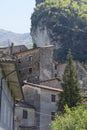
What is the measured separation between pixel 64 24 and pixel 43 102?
51932 millimetres

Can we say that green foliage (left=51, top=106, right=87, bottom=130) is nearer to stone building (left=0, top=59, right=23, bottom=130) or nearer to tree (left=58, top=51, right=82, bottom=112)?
stone building (left=0, top=59, right=23, bottom=130)

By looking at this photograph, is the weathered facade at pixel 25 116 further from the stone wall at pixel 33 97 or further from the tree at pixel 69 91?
the tree at pixel 69 91

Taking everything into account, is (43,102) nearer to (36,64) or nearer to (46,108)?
(46,108)

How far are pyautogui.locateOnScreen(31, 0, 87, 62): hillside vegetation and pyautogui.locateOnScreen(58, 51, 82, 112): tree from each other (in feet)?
127

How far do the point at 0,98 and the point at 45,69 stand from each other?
187 feet

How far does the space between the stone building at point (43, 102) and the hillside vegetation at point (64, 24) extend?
38.4m

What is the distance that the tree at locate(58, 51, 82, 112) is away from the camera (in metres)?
56.0

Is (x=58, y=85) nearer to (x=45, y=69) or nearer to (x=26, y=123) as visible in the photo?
(x=45, y=69)

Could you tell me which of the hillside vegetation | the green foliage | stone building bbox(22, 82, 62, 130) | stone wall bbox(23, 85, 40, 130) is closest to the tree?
stone building bbox(22, 82, 62, 130)

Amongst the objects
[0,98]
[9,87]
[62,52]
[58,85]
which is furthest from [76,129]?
[62,52]

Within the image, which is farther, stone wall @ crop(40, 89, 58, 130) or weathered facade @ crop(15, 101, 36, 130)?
stone wall @ crop(40, 89, 58, 130)

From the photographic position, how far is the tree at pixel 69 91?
5600 centimetres

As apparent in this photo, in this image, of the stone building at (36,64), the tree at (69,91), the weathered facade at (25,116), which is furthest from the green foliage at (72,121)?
the stone building at (36,64)

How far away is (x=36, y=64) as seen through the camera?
71.6 m
